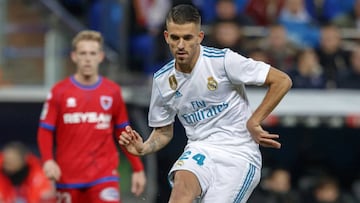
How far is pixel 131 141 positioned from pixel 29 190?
5.41m

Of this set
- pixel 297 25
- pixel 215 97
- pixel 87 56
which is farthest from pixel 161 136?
pixel 297 25

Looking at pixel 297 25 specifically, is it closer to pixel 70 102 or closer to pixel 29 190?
pixel 29 190

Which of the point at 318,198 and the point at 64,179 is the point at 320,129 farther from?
the point at 64,179

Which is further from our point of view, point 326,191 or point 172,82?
point 326,191

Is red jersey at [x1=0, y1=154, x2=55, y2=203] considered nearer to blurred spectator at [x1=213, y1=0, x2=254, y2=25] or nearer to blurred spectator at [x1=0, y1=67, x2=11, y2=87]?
blurred spectator at [x1=0, y1=67, x2=11, y2=87]

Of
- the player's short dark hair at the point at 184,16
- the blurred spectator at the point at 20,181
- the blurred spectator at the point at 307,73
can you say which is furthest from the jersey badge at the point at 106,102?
the blurred spectator at the point at 307,73

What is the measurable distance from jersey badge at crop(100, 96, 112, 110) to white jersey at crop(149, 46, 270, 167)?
5.86ft

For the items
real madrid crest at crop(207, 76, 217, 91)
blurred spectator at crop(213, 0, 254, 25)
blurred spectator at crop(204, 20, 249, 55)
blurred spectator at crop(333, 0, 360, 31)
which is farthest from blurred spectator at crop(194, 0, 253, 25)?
real madrid crest at crop(207, 76, 217, 91)

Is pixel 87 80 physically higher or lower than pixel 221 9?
higher

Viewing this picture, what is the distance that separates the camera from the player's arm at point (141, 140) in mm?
8500

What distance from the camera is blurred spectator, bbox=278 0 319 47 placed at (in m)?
15.5

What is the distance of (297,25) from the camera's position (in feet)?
50.9

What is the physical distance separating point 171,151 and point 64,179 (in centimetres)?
494

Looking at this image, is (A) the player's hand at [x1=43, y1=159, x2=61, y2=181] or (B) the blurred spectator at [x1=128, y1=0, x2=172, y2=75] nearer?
(A) the player's hand at [x1=43, y1=159, x2=61, y2=181]
